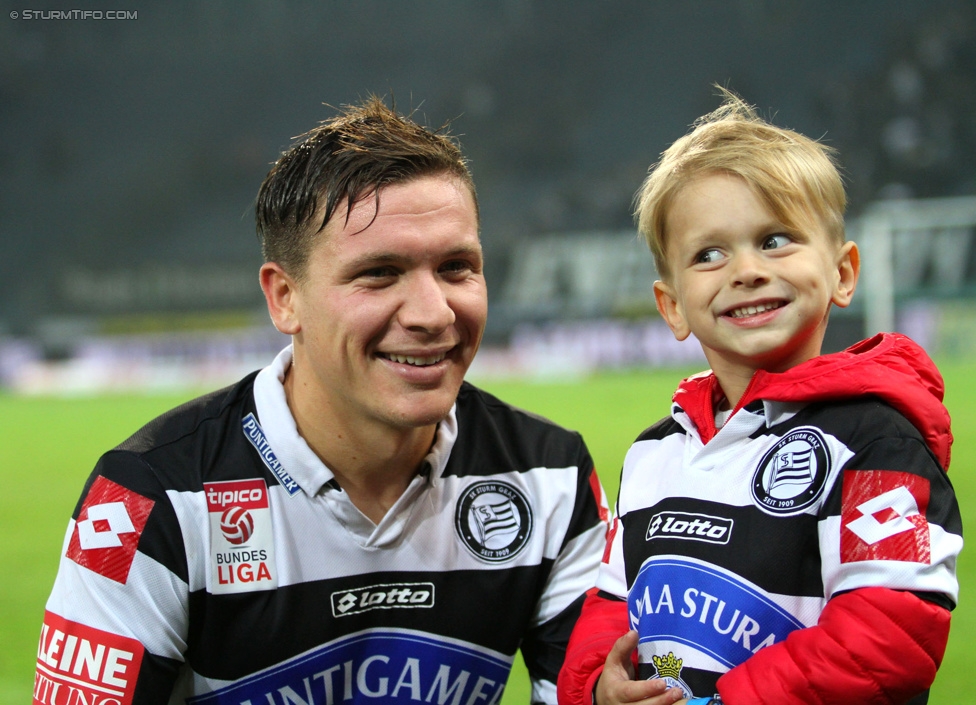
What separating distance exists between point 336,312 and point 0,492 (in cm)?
624

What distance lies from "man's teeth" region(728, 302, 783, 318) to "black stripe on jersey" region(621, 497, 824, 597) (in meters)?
0.29

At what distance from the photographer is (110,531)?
5.80 feet

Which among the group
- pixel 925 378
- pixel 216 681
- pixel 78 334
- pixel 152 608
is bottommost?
pixel 216 681

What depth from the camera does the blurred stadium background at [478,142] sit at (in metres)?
16.2

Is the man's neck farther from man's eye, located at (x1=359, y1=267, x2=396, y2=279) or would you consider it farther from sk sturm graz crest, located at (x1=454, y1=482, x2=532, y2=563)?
man's eye, located at (x1=359, y1=267, x2=396, y2=279)

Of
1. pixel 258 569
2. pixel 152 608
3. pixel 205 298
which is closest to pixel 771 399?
pixel 258 569

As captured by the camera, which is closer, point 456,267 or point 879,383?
point 879,383

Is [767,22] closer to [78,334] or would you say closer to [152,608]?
[78,334]

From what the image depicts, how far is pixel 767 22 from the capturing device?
20156mm

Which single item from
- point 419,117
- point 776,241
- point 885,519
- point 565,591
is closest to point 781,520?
point 885,519

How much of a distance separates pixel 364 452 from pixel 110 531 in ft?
1.50

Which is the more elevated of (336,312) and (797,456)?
(336,312)

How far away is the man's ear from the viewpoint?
6.38 ft

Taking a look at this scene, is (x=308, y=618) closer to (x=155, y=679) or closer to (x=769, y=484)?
(x=155, y=679)
